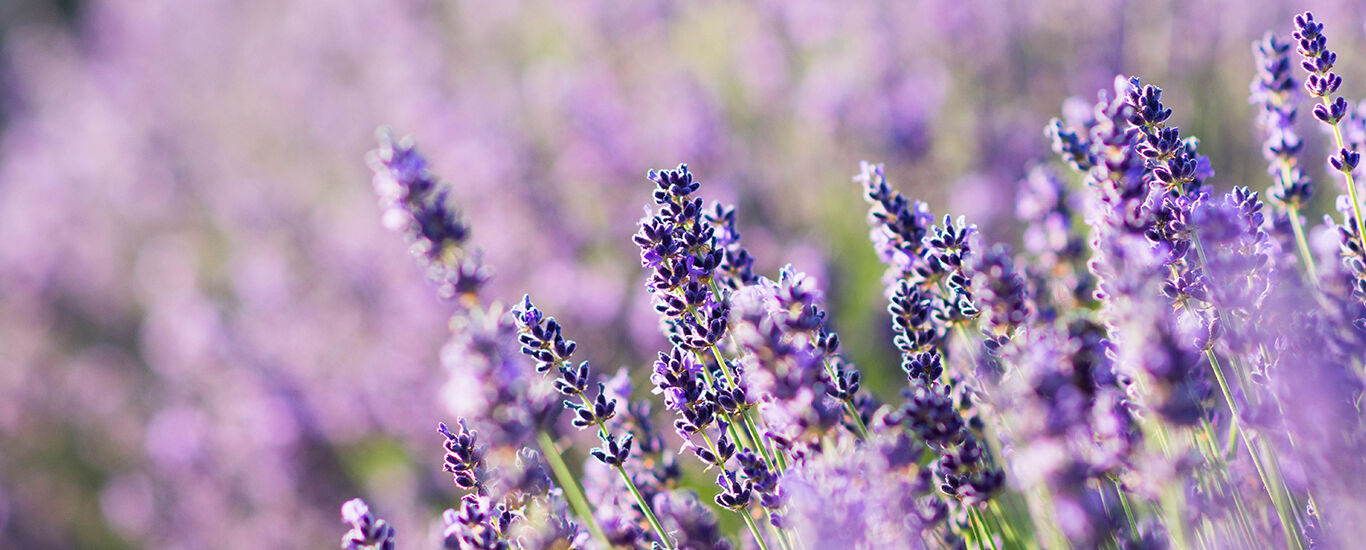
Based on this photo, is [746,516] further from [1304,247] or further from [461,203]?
[461,203]

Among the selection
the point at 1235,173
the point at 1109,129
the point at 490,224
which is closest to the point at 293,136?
the point at 490,224

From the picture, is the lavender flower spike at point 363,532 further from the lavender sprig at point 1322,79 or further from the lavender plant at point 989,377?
the lavender sprig at point 1322,79

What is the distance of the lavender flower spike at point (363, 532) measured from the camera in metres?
1.37

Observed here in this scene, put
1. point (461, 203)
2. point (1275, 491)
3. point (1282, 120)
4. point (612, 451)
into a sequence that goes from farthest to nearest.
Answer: point (461, 203), point (1282, 120), point (612, 451), point (1275, 491)

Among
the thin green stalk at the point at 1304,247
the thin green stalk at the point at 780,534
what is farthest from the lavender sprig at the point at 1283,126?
the thin green stalk at the point at 780,534

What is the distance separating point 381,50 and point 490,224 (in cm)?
374

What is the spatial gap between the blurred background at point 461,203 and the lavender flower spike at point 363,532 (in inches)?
82.2

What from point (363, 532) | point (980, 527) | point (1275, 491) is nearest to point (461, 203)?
point (363, 532)

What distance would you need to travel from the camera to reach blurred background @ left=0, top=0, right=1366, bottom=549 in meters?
3.97

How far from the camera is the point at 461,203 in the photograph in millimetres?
5238

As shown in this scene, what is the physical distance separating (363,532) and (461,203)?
4031 mm

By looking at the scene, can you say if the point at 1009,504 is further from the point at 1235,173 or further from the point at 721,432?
the point at 1235,173

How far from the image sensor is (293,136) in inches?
320

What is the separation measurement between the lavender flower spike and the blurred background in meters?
2.09
